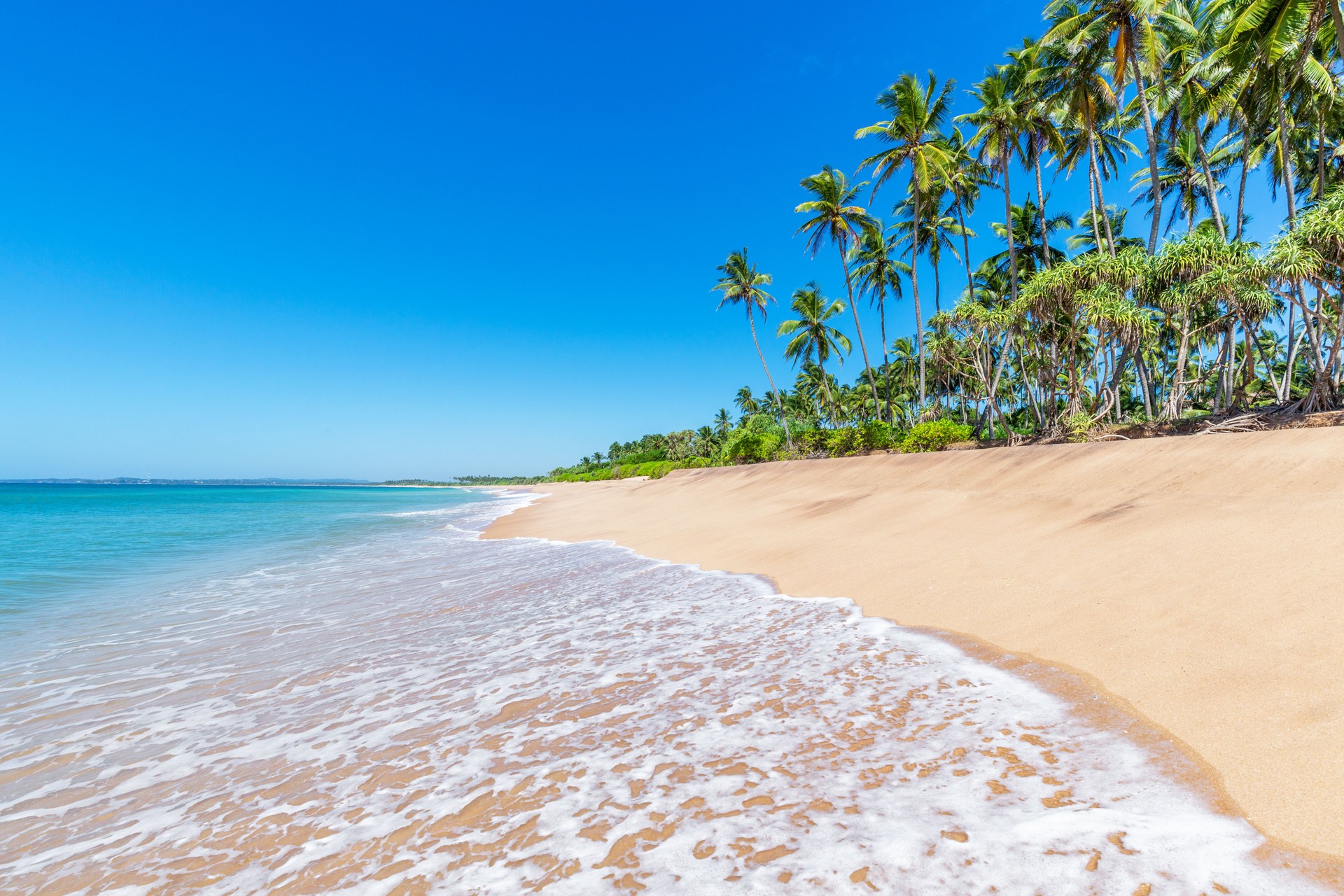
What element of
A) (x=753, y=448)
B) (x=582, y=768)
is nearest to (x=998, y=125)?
(x=753, y=448)

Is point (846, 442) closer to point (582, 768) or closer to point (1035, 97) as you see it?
point (1035, 97)

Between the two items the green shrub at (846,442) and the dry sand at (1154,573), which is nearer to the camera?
the dry sand at (1154,573)

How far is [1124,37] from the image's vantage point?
1653 centimetres

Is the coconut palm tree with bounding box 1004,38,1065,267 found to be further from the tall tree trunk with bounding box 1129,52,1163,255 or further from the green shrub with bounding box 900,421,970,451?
the green shrub with bounding box 900,421,970,451

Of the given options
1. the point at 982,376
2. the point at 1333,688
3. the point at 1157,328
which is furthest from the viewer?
the point at 982,376

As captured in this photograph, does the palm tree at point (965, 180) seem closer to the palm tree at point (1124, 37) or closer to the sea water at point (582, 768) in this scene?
the palm tree at point (1124, 37)

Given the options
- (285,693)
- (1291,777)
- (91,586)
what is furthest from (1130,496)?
(91,586)

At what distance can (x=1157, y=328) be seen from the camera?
592 inches

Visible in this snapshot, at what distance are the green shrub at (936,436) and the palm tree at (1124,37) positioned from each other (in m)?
7.76

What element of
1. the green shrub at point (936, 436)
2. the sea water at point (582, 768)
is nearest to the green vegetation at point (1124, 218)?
the green shrub at point (936, 436)

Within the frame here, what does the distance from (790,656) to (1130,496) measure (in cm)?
632

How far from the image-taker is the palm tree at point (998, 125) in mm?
20844

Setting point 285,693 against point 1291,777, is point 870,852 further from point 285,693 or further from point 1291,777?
point 285,693

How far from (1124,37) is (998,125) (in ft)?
15.3
